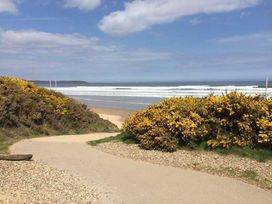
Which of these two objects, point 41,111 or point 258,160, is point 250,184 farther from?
point 41,111

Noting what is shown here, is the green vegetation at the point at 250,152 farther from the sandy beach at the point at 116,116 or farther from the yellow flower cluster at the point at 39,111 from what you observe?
the sandy beach at the point at 116,116

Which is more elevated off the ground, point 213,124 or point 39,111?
point 213,124

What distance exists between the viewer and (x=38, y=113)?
16.1 meters

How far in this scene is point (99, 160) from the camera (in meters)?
10.0

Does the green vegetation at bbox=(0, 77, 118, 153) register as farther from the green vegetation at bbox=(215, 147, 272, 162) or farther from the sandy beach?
the green vegetation at bbox=(215, 147, 272, 162)

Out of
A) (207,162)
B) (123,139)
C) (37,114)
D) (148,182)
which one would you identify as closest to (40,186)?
(148,182)

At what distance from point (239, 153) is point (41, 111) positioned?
836cm

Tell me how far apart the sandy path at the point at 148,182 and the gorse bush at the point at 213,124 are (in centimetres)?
113

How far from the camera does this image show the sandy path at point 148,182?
23.6ft

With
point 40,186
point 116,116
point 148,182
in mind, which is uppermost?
point 40,186

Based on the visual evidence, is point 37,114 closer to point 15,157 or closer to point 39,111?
point 39,111

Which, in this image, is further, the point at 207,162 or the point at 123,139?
the point at 123,139

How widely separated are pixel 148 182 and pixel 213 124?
9.79 ft

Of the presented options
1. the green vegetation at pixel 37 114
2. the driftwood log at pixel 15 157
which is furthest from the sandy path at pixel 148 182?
the green vegetation at pixel 37 114
